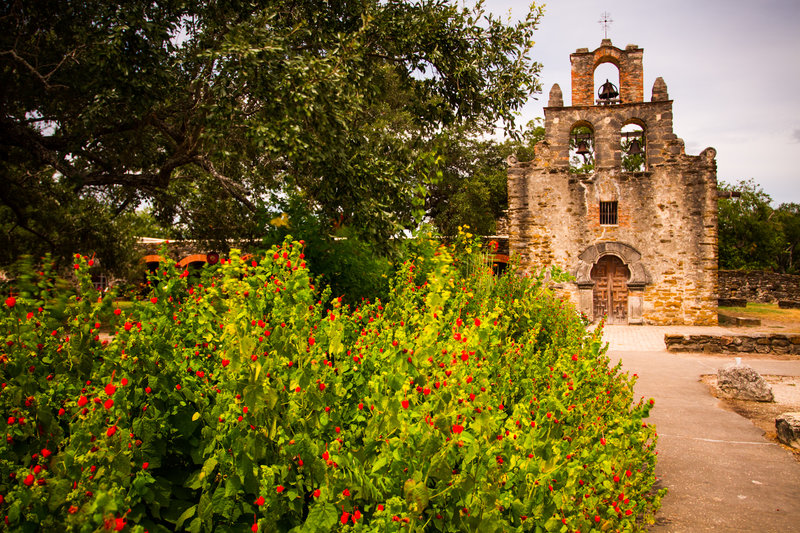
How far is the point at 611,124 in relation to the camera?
62.2ft

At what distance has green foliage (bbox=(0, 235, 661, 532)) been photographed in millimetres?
1815

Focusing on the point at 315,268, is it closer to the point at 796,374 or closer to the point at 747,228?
the point at 796,374

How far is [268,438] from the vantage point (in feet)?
7.25

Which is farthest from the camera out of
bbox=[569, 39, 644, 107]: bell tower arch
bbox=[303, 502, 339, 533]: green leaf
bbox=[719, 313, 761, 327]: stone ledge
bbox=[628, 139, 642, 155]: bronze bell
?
bbox=[628, 139, 642, 155]: bronze bell

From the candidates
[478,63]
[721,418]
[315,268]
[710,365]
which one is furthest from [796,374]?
[315,268]

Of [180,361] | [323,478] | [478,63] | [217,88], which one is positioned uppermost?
[478,63]

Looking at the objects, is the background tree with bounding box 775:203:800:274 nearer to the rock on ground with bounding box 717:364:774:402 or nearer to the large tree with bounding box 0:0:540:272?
the rock on ground with bounding box 717:364:774:402

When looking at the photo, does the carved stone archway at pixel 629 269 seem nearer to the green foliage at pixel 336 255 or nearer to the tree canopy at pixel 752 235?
the green foliage at pixel 336 255

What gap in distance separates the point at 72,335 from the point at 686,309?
19.4 metres

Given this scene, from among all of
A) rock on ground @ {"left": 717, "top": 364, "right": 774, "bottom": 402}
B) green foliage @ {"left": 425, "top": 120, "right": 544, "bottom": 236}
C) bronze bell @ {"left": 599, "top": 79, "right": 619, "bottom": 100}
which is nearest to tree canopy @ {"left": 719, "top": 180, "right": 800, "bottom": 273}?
green foliage @ {"left": 425, "top": 120, "right": 544, "bottom": 236}

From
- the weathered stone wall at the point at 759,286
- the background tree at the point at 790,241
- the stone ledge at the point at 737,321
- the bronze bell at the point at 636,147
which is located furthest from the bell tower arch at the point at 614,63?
the background tree at the point at 790,241

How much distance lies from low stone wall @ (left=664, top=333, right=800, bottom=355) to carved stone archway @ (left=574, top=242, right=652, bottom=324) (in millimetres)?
5891

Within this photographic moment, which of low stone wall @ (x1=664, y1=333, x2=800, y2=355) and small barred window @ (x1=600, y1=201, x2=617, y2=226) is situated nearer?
low stone wall @ (x1=664, y1=333, x2=800, y2=355)

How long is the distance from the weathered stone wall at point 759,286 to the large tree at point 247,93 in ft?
88.0
